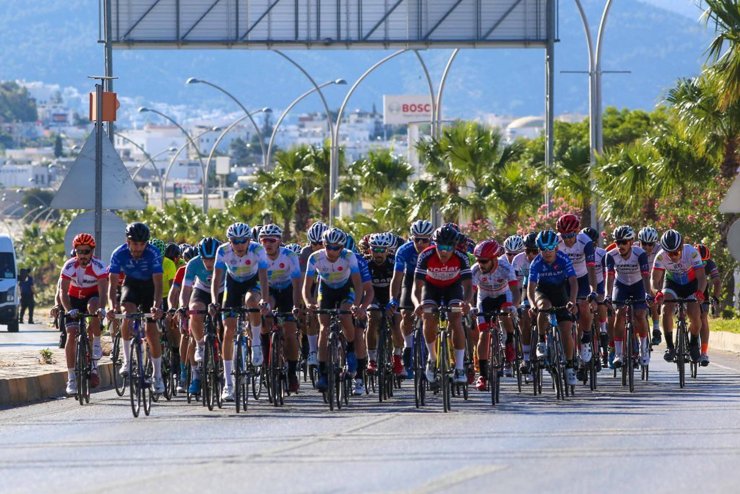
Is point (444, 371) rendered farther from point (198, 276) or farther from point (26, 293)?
point (26, 293)

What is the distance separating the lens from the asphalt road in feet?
34.4

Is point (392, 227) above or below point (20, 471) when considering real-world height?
above

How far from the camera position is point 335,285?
17.4 meters

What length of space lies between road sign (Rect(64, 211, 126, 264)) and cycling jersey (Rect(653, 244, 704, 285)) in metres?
7.33

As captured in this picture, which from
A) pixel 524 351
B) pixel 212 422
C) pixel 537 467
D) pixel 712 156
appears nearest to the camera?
pixel 537 467

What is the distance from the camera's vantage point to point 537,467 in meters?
11.2

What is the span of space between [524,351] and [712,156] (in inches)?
634

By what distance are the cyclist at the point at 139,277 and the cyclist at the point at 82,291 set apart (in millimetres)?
681

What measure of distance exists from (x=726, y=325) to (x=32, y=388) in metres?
15.1

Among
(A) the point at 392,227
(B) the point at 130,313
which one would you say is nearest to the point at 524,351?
(B) the point at 130,313

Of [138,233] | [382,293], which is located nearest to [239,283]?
[138,233]

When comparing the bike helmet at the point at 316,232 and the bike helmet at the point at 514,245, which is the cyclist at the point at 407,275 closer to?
the bike helmet at the point at 316,232

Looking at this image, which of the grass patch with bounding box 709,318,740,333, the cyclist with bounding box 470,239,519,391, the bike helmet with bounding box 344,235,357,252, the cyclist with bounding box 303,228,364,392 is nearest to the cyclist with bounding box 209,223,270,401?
the cyclist with bounding box 303,228,364,392

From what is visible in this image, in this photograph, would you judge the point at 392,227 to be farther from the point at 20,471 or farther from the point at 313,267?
the point at 20,471
